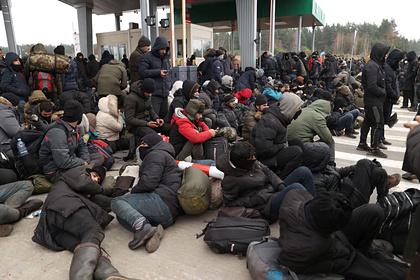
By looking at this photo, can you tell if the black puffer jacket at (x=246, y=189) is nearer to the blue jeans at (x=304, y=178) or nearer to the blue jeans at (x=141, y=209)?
the blue jeans at (x=304, y=178)

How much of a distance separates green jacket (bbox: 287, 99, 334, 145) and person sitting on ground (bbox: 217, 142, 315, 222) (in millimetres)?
1542

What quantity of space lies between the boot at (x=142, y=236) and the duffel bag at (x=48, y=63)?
444 cm

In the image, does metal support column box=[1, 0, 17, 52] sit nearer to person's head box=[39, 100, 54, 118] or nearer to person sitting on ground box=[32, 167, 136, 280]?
person's head box=[39, 100, 54, 118]

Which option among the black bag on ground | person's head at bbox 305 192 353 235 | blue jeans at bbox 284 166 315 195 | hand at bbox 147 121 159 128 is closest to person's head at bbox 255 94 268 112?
the black bag on ground

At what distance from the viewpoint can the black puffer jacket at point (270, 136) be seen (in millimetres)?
4172

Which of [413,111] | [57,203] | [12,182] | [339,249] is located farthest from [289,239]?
[413,111]

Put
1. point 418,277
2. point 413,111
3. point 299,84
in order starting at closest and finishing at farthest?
point 418,277 → point 299,84 → point 413,111

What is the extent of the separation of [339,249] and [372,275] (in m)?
0.30

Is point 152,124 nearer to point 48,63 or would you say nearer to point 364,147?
point 48,63

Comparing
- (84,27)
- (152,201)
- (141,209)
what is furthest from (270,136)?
(84,27)

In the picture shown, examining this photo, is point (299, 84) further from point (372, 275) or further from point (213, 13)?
point (213, 13)

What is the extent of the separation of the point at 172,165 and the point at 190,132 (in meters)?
1.23

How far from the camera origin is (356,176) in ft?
11.5

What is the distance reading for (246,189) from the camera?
338 cm
